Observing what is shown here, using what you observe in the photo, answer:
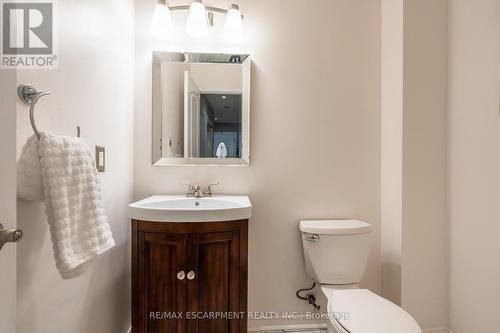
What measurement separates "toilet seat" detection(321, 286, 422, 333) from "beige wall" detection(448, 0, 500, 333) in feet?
2.06

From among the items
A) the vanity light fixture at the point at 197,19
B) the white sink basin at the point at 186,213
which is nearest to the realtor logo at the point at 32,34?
the white sink basin at the point at 186,213

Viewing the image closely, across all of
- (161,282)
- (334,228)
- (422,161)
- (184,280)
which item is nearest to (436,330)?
(334,228)

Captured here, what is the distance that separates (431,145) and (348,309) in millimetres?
1126

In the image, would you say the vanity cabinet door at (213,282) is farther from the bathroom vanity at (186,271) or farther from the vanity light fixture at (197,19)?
the vanity light fixture at (197,19)

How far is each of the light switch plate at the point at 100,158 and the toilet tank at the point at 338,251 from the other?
1.14 m

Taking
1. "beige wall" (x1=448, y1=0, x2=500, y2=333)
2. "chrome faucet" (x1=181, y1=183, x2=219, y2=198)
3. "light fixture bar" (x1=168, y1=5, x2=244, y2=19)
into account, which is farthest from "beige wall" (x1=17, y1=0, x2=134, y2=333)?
"beige wall" (x1=448, y1=0, x2=500, y2=333)

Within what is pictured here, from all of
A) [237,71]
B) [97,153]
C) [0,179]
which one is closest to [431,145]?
[237,71]

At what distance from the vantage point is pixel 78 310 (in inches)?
42.7

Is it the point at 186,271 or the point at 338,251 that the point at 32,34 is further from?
the point at 338,251

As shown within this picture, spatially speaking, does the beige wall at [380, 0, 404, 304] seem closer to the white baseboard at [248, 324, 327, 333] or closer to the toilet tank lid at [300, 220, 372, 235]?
the toilet tank lid at [300, 220, 372, 235]

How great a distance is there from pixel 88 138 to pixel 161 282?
2.47 ft

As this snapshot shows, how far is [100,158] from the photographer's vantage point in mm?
1256

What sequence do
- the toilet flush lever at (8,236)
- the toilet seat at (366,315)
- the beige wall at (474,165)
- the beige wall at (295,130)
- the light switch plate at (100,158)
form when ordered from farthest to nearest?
the beige wall at (295,130) → the beige wall at (474,165) → the light switch plate at (100,158) → the toilet seat at (366,315) → the toilet flush lever at (8,236)

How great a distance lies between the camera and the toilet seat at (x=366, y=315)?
109 cm
